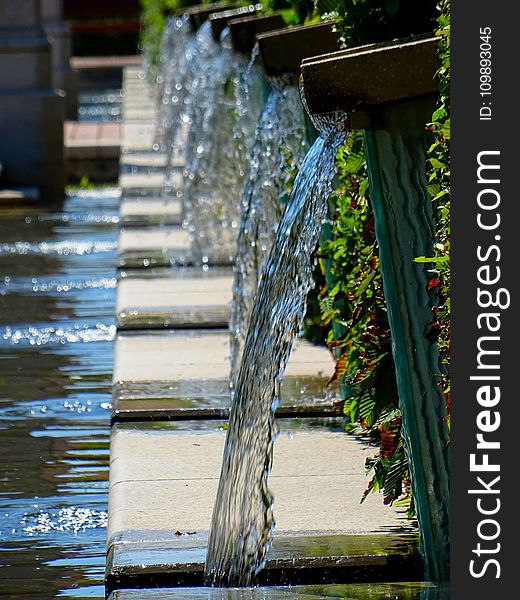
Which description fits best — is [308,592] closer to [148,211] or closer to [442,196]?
[442,196]

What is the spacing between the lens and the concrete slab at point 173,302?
20.5ft

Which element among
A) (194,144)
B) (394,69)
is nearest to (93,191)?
(194,144)

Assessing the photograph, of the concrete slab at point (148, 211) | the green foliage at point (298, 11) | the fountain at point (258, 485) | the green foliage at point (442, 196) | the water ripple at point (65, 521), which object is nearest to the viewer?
the green foliage at point (442, 196)

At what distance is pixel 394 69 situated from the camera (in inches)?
122

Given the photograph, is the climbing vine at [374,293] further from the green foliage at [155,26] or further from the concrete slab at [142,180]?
the green foliage at [155,26]

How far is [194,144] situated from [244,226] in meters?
3.59

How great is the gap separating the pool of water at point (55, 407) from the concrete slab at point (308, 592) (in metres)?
0.41

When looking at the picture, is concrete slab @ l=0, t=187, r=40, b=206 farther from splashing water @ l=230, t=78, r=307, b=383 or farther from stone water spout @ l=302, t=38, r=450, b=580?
stone water spout @ l=302, t=38, r=450, b=580

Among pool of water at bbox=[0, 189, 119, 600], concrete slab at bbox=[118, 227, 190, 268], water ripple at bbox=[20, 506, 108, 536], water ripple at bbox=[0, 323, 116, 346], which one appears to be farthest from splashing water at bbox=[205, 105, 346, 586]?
concrete slab at bbox=[118, 227, 190, 268]

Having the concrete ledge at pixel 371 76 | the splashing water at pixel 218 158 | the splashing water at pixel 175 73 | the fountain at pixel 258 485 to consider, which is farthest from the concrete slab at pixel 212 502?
the splashing water at pixel 175 73

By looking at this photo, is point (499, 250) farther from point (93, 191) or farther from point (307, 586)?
point (93, 191)

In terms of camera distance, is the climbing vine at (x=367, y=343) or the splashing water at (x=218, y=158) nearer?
the climbing vine at (x=367, y=343)

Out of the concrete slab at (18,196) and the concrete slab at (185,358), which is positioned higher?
the concrete slab at (18,196)

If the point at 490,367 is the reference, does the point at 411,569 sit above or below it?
below
